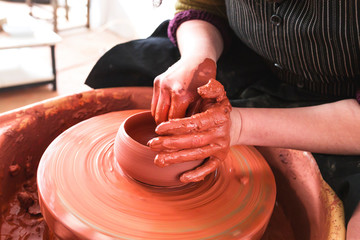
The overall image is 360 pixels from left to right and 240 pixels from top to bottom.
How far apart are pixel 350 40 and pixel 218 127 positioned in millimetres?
502

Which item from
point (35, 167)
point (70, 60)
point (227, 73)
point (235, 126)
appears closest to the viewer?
point (235, 126)

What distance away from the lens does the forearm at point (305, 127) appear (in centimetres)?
98

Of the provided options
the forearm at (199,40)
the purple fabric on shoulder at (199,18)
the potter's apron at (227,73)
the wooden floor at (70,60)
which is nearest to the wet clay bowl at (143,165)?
the forearm at (199,40)

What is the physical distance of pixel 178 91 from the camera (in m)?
0.91

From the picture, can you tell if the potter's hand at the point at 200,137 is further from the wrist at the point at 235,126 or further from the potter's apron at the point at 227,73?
the potter's apron at the point at 227,73

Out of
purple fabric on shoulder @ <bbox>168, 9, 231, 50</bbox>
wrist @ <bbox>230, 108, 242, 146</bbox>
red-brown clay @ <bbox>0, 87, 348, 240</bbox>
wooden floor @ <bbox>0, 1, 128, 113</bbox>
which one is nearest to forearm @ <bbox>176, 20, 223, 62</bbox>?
purple fabric on shoulder @ <bbox>168, 9, 231, 50</bbox>

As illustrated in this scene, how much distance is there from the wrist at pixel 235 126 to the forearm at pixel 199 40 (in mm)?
205

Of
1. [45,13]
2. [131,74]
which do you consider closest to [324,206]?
[131,74]

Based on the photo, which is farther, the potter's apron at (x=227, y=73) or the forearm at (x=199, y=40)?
the potter's apron at (x=227, y=73)

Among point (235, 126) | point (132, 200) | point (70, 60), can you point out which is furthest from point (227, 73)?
point (70, 60)

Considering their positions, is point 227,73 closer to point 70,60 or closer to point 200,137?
point 200,137

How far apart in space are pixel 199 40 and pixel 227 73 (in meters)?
0.22

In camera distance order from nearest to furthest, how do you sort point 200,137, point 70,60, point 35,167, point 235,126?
point 200,137, point 235,126, point 35,167, point 70,60

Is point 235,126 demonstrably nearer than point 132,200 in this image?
No
